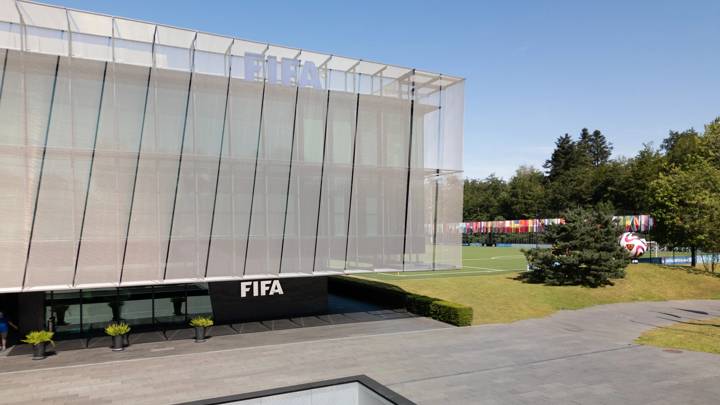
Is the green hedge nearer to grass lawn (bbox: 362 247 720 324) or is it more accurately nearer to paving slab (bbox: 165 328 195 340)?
grass lawn (bbox: 362 247 720 324)

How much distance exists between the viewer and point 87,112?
19531 millimetres

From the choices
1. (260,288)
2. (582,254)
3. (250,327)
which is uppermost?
(582,254)

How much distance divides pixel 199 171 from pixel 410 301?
49.1 feet

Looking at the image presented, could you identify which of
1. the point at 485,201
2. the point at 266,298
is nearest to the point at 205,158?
the point at 266,298

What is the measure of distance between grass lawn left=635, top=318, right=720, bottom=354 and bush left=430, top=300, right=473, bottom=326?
8033mm

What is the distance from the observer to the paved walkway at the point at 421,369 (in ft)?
48.7

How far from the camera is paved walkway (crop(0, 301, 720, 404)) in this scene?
1485 centimetres

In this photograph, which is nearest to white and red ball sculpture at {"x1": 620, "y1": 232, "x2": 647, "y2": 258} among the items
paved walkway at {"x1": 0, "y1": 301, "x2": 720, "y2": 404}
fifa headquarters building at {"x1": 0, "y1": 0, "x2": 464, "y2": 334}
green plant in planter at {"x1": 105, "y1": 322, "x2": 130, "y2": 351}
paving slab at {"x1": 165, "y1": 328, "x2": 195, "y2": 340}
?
paved walkway at {"x1": 0, "y1": 301, "x2": 720, "y2": 404}

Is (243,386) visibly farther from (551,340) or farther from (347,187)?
(551,340)

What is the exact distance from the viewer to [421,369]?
691 inches

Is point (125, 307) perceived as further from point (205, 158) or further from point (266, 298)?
point (205, 158)

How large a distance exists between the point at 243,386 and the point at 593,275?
2885cm

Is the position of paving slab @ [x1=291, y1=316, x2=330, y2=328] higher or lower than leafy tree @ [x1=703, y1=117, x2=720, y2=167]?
lower

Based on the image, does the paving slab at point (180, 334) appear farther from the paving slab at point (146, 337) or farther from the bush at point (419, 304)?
Result: the bush at point (419, 304)
